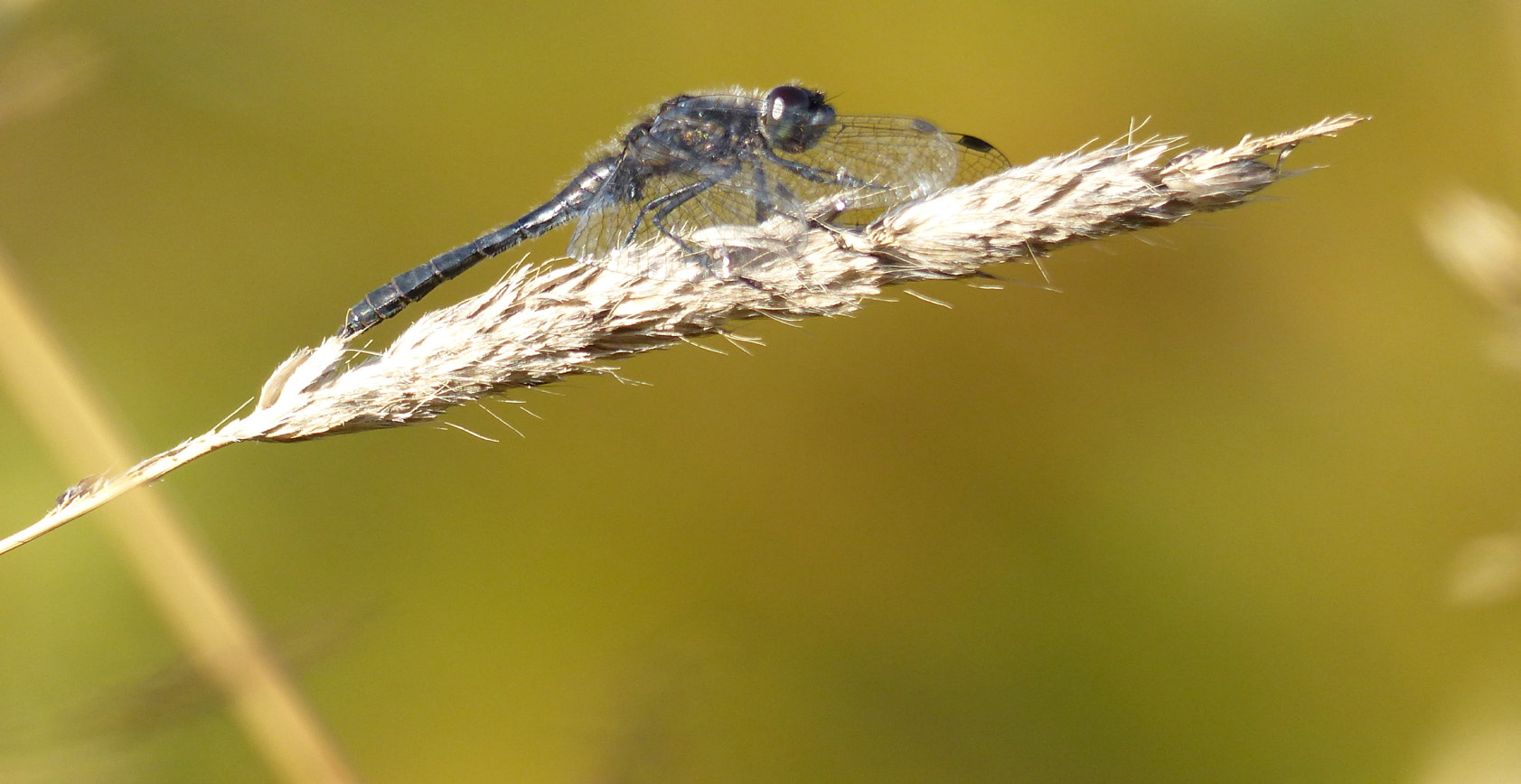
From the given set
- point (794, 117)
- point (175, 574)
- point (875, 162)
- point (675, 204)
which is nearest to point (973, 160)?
point (875, 162)

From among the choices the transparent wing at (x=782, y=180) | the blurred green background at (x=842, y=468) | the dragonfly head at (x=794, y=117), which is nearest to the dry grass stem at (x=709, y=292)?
the blurred green background at (x=842, y=468)

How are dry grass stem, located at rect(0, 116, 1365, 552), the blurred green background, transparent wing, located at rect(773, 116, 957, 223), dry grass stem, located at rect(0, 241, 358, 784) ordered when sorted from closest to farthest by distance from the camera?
dry grass stem, located at rect(0, 116, 1365, 552), dry grass stem, located at rect(0, 241, 358, 784), the blurred green background, transparent wing, located at rect(773, 116, 957, 223)

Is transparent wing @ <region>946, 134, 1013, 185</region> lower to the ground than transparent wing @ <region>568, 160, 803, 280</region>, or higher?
lower

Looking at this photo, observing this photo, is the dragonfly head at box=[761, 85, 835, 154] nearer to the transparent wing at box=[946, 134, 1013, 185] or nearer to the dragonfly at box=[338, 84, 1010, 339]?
the dragonfly at box=[338, 84, 1010, 339]

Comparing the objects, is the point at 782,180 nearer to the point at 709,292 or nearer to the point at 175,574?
the point at 709,292

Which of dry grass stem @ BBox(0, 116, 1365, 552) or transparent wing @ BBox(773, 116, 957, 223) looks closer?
dry grass stem @ BBox(0, 116, 1365, 552)

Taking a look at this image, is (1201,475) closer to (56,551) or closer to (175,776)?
(175,776)

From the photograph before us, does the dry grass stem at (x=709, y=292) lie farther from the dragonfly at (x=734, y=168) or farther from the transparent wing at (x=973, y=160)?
the transparent wing at (x=973, y=160)

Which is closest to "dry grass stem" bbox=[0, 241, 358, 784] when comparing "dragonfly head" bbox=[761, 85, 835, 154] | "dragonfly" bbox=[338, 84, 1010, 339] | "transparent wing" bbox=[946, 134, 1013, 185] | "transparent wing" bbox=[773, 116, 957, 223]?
"dragonfly" bbox=[338, 84, 1010, 339]

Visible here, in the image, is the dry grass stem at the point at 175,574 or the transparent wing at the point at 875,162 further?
the transparent wing at the point at 875,162
